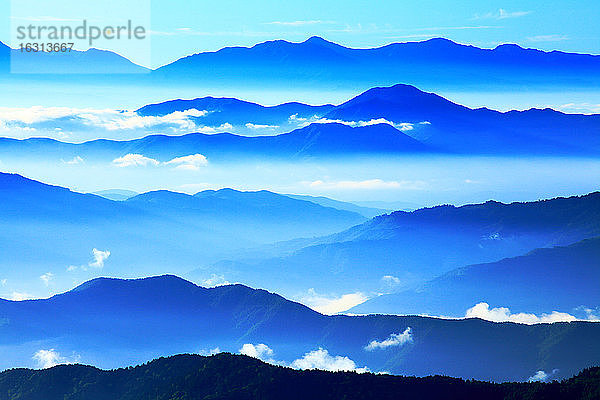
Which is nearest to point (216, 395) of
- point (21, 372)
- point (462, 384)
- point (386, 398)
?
point (386, 398)

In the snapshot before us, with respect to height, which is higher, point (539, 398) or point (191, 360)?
point (191, 360)

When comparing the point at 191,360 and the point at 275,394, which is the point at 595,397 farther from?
the point at 191,360

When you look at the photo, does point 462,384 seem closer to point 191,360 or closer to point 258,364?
point 258,364

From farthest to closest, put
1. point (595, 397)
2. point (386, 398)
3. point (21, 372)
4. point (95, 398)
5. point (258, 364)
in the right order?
1. point (21, 372)
2. point (95, 398)
3. point (258, 364)
4. point (386, 398)
5. point (595, 397)

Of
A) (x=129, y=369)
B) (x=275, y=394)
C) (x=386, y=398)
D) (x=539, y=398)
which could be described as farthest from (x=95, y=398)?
(x=539, y=398)

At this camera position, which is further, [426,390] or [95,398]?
[95,398]

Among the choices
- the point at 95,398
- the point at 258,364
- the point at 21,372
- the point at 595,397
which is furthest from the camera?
the point at 21,372
